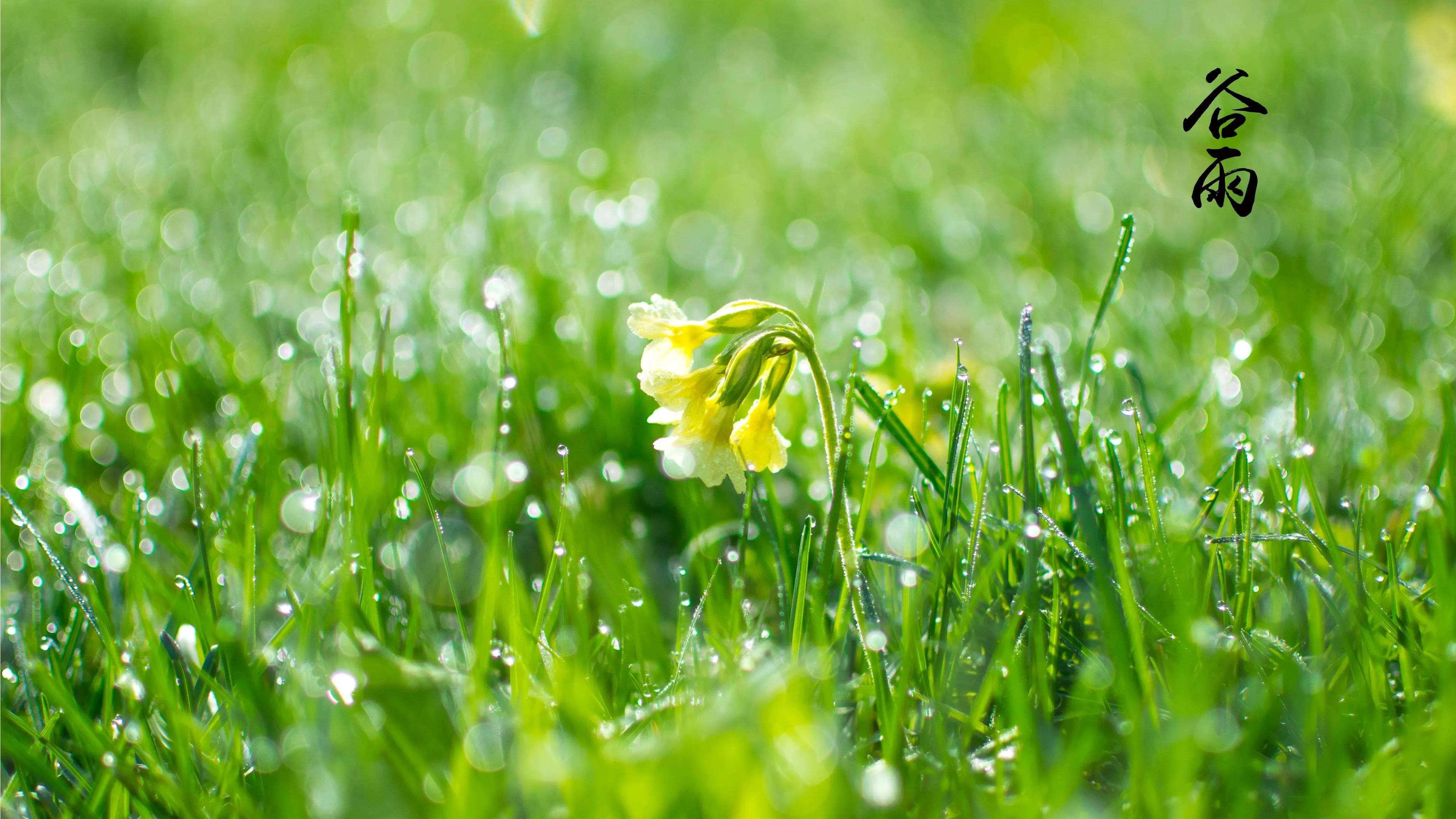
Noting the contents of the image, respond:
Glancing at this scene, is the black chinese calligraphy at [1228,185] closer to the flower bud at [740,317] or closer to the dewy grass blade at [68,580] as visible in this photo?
the flower bud at [740,317]

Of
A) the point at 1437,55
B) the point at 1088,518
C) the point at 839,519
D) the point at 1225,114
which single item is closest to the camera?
the point at 1088,518

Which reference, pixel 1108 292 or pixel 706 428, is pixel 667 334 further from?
pixel 1108 292

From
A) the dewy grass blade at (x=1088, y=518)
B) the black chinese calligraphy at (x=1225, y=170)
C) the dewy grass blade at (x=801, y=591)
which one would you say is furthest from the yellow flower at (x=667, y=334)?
the black chinese calligraphy at (x=1225, y=170)

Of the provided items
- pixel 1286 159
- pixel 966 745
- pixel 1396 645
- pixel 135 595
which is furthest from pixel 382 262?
pixel 1286 159

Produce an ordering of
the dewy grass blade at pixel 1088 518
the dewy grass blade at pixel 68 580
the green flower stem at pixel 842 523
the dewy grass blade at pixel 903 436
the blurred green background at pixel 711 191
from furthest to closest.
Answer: the blurred green background at pixel 711 191 < the dewy grass blade at pixel 903 436 < the dewy grass blade at pixel 68 580 < the green flower stem at pixel 842 523 < the dewy grass blade at pixel 1088 518

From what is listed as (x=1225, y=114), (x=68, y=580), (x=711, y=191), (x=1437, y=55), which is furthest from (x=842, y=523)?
(x=1437, y=55)

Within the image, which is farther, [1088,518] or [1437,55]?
[1437,55]

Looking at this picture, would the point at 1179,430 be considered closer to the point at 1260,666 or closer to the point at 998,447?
the point at 998,447

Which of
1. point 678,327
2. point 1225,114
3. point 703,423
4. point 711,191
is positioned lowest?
point 703,423
